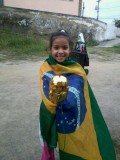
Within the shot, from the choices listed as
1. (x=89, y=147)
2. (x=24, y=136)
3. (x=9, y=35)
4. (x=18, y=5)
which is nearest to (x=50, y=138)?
(x=89, y=147)

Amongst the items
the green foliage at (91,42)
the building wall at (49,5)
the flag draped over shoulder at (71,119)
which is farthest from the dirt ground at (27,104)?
the building wall at (49,5)

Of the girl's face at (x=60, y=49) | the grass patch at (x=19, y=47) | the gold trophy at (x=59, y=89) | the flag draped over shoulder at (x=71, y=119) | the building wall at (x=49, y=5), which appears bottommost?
the grass patch at (x=19, y=47)

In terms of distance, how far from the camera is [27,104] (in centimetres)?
538

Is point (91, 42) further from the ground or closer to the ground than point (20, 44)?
closer to the ground

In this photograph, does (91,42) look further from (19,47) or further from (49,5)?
(19,47)

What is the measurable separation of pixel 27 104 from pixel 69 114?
306cm

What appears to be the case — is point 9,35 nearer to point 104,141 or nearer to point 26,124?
point 26,124

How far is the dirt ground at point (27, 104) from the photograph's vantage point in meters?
3.69

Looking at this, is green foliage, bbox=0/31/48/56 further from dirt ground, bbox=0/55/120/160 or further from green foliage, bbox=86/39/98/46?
green foliage, bbox=86/39/98/46

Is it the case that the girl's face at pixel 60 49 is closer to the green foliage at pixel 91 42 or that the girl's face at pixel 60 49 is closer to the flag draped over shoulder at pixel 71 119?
the flag draped over shoulder at pixel 71 119

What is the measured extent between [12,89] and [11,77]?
1.21m

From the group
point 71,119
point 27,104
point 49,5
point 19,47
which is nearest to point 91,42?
point 49,5

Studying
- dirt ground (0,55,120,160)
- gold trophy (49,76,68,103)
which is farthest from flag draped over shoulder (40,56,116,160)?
dirt ground (0,55,120,160)

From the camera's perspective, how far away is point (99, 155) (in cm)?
253
